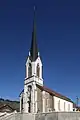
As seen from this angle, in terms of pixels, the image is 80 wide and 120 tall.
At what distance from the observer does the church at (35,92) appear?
62.8 m

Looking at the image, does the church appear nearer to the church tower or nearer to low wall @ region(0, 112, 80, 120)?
the church tower

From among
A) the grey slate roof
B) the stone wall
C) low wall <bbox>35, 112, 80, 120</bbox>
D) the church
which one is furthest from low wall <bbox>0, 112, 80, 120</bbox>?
the grey slate roof

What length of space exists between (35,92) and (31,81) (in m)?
2.99

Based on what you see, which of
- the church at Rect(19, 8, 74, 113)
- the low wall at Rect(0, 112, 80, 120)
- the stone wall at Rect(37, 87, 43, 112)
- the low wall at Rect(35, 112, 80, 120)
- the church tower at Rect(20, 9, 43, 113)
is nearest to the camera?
the low wall at Rect(35, 112, 80, 120)

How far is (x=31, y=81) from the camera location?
2530 inches

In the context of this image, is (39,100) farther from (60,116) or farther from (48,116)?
(60,116)

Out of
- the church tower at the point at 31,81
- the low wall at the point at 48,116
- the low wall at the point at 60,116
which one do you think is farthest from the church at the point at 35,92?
the low wall at the point at 60,116

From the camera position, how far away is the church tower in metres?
63.4

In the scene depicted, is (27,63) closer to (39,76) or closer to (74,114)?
(39,76)

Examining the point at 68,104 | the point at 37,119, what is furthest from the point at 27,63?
the point at 37,119

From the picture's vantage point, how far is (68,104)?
73688 millimetres

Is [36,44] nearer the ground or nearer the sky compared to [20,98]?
nearer the sky

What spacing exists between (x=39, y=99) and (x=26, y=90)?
4.47 m

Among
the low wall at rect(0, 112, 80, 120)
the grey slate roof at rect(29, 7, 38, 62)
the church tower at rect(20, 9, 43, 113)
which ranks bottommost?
the low wall at rect(0, 112, 80, 120)
